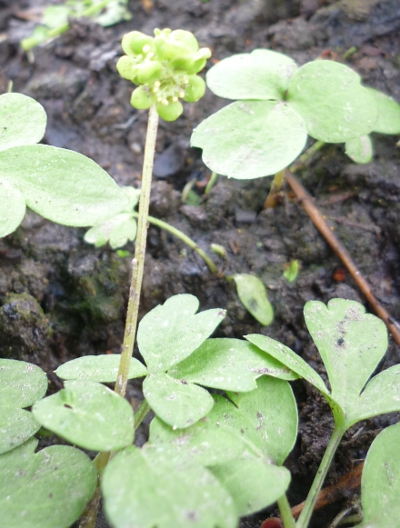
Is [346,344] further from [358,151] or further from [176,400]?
[358,151]

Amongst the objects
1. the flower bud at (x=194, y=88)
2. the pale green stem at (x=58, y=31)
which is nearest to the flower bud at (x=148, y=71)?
the flower bud at (x=194, y=88)

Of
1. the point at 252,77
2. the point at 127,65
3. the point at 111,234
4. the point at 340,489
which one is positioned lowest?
the point at 340,489

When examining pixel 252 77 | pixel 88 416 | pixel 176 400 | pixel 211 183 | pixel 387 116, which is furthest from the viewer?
pixel 211 183

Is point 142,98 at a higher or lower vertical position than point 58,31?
higher

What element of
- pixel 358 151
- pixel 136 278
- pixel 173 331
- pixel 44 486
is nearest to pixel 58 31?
pixel 358 151

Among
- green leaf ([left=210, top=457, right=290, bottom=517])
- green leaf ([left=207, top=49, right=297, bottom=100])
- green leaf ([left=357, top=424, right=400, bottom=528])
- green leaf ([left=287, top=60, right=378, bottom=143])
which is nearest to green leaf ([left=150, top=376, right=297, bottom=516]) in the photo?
green leaf ([left=210, top=457, right=290, bottom=517])

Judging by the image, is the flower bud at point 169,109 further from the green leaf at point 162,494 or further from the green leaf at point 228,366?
the green leaf at point 162,494
